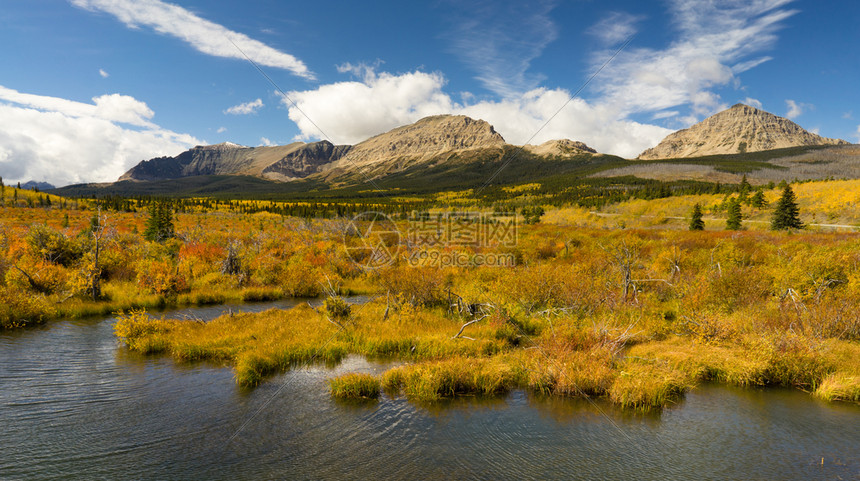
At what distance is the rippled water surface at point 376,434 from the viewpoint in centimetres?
837

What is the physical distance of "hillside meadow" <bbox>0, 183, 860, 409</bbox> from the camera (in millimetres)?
12414

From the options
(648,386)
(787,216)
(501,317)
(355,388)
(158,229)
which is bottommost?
(355,388)

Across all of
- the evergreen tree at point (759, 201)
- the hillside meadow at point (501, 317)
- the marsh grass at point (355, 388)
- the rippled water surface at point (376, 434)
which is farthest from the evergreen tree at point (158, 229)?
the evergreen tree at point (759, 201)

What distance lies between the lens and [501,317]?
17469 mm

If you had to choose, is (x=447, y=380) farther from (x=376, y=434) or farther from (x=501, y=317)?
(x=501, y=317)

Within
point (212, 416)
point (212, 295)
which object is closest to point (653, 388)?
point (212, 416)

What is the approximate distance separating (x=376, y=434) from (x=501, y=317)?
9150mm

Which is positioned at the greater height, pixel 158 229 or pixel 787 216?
pixel 787 216

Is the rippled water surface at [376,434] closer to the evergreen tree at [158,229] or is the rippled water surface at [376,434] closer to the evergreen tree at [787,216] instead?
the evergreen tree at [158,229]

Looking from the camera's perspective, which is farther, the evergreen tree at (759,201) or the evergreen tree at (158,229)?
the evergreen tree at (759,201)

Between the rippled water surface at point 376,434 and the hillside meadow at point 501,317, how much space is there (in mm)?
926

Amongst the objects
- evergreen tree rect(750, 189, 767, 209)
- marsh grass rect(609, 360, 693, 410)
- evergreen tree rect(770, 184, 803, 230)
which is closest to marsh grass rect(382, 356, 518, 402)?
marsh grass rect(609, 360, 693, 410)

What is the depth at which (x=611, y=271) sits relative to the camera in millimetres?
24391

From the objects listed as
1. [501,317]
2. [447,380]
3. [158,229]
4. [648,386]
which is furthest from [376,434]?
[158,229]
